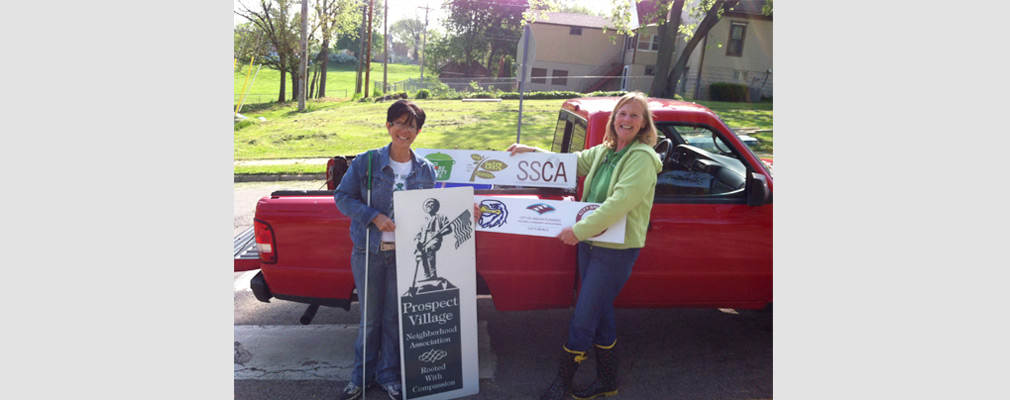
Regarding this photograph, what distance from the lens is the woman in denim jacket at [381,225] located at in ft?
10.1

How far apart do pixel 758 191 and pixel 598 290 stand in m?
1.23

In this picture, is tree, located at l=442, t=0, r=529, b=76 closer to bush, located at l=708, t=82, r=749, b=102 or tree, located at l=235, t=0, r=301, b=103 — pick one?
tree, located at l=235, t=0, r=301, b=103

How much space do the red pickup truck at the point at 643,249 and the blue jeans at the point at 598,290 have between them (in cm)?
39

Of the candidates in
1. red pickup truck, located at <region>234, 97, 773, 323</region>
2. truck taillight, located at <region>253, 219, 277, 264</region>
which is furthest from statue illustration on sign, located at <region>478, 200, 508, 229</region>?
truck taillight, located at <region>253, 219, 277, 264</region>

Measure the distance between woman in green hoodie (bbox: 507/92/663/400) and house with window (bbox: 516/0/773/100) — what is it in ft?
80.0

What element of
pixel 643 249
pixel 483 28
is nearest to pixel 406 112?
pixel 643 249

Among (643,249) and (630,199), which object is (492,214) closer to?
(630,199)

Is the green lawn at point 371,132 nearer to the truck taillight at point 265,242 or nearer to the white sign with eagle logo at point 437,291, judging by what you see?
the truck taillight at point 265,242

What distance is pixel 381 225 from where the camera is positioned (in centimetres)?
306

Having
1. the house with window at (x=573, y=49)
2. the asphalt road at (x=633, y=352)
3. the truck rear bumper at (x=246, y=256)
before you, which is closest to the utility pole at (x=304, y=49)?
the house with window at (x=573, y=49)

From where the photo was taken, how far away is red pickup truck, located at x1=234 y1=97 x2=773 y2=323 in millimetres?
3555

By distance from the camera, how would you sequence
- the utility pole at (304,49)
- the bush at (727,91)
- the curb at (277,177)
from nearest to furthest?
1. the curb at (277,177)
2. the utility pole at (304,49)
3. the bush at (727,91)

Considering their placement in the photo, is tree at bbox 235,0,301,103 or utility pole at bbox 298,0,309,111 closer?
utility pole at bbox 298,0,309,111

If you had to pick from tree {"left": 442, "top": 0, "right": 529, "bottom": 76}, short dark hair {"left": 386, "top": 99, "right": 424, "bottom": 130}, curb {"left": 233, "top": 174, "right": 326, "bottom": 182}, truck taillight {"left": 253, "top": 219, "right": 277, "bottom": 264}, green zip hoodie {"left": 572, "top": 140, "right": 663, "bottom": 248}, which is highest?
tree {"left": 442, "top": 0, "right": 529, "bottom": 76}
